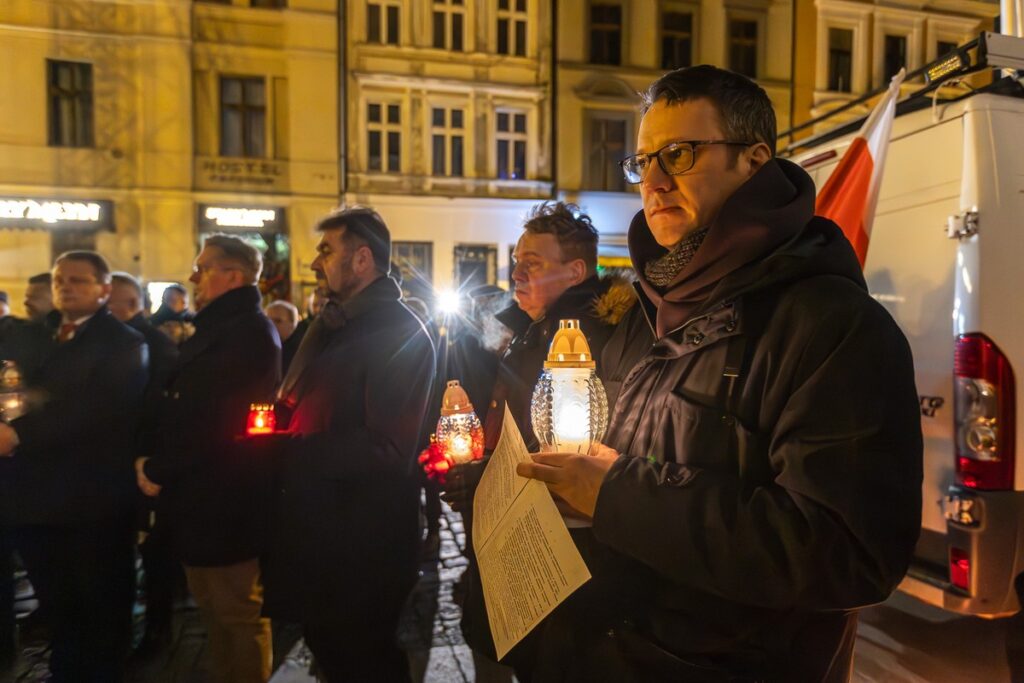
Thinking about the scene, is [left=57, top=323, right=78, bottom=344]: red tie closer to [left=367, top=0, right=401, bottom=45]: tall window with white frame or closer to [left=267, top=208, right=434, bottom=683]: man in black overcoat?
[left=267, top=208, right=434, bottom=683]: man in black overcoat

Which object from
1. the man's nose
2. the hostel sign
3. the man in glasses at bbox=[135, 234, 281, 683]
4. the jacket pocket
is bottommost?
the man in glasses at bbox=[135, 234, 281, 683]

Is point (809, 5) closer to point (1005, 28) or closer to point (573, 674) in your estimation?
point (1005, 28)

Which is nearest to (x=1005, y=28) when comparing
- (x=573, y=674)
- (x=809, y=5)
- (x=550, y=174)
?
(x=573, y=674)

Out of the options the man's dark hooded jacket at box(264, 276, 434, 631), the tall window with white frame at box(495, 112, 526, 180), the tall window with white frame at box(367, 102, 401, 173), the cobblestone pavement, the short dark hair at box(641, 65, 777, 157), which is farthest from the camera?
the tall window with white frame at box(495, 112, 526, 180)

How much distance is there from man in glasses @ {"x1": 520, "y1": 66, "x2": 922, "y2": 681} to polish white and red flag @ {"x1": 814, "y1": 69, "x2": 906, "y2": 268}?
287 centimetres

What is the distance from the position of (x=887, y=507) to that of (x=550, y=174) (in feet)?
61.5

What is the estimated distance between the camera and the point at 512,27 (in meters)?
18.8

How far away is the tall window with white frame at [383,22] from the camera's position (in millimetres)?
18125

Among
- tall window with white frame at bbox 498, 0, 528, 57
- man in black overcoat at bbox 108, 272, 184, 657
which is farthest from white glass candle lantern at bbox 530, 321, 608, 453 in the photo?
tall window with white frame at bbox 498, 0, 528, 57

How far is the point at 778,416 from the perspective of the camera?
1.19m

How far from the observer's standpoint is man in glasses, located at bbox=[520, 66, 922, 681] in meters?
1.09

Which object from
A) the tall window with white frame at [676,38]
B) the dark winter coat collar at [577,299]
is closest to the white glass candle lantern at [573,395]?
the dark winter coat collar at [577,299]

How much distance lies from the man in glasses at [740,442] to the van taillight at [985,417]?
2.32 metres

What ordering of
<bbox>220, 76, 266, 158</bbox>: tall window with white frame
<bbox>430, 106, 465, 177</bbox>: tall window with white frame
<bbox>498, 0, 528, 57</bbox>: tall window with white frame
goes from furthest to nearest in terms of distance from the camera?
<bbox>498, 0, 528, 57</bbox>: tall window with white frame < <bbox>430, 106, 465, 177</bbox>: tall window with white frame < <bbox>220, 76, 266, 158</bbox>: tall window with white frame
